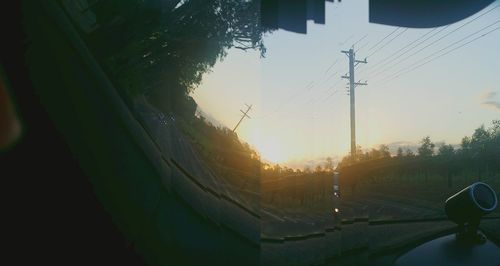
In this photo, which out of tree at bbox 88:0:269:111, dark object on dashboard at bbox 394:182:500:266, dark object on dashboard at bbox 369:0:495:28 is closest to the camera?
tree at bbox 88:0:269:111

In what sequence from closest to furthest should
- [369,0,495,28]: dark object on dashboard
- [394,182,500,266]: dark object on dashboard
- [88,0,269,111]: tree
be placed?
[88,0,269,111]: tree, [394,182,500,266]: dark object on dashboard, [369,0,495,28]: dark object on dashboard

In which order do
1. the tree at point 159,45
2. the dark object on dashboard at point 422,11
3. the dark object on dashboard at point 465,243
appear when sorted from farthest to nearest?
1. the dark object on dashboard at point 422,11
2. the dark object on dashboard at point 465,243
3. the tree at point 159,45

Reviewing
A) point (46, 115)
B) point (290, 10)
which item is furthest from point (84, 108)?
point (290, 10)

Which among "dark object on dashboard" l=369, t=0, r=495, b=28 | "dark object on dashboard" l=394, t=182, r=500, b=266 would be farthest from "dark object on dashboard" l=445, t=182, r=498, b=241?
"dark object on dashboard" l=369, t=0, r=495, b=28

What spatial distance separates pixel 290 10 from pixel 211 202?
1.32 meters

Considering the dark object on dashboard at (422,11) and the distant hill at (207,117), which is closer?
the distant hill at (207,117)

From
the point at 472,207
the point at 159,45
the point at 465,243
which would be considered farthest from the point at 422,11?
the point at 159,45

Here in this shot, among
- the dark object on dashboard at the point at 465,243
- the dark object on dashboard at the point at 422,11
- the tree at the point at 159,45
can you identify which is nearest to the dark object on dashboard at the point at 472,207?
the dark object on dashboard at the point at 465,243

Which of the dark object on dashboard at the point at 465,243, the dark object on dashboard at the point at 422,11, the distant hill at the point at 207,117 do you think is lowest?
the dark object on dashboard at the point at 465,243

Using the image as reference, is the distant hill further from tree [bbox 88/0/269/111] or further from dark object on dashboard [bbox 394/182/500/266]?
dark object on dashboard [bbox 394/182/500/266]

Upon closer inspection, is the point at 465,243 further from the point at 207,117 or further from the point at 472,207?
the point at 207,117

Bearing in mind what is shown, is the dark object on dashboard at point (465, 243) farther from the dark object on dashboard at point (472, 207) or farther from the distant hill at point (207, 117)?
the distant hill at point (207, 117)

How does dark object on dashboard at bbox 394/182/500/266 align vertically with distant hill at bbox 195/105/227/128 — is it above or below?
below

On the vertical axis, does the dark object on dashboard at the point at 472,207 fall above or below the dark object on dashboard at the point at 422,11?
below
